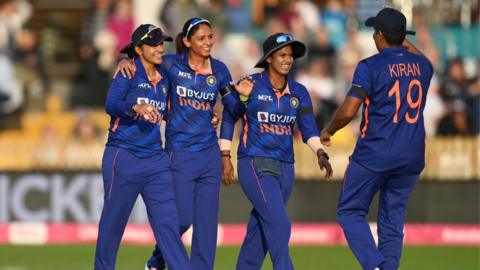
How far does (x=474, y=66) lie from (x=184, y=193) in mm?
7622

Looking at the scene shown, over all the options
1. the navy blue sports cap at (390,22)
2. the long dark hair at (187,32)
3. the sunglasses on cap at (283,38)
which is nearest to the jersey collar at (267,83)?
the sunglasses on cap at (283,38)

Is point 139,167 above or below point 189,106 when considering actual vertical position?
below

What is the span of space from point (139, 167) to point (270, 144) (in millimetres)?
972

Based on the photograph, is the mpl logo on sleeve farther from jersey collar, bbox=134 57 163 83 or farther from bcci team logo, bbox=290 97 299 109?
bcci team logo, bbox=290 97 299 109

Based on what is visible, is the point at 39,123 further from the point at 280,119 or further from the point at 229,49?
the point at 280,119

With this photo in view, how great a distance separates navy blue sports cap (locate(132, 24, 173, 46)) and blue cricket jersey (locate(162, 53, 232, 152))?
408 mm

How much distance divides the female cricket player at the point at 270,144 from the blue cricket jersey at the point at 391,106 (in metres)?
0.39

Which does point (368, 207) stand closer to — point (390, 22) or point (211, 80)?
point (390, 22)

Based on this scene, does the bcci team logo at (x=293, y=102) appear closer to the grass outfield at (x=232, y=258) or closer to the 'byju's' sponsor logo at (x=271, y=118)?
the 'byju's' sponsor logo at (x=271, y=118)

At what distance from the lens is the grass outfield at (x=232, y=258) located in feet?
38.9

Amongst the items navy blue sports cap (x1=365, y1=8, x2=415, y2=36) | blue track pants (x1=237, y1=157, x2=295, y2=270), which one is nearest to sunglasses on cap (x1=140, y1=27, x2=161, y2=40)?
blue track pants (x1=237, y1=157, x2=295, y2=270)

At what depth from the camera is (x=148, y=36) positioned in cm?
866

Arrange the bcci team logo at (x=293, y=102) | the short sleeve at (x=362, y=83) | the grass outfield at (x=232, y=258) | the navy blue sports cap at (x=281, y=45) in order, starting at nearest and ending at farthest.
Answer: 1. the short sleeve at (x=362, y=83)
2. the navy blue sports cap at (x=281, y=45)
3. the bcci team logo at (x=293, y=102)
4. the grass outfield at (x=232, y=258)

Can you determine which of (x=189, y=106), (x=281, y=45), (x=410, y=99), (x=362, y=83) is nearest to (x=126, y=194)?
(x=189, y=106)
